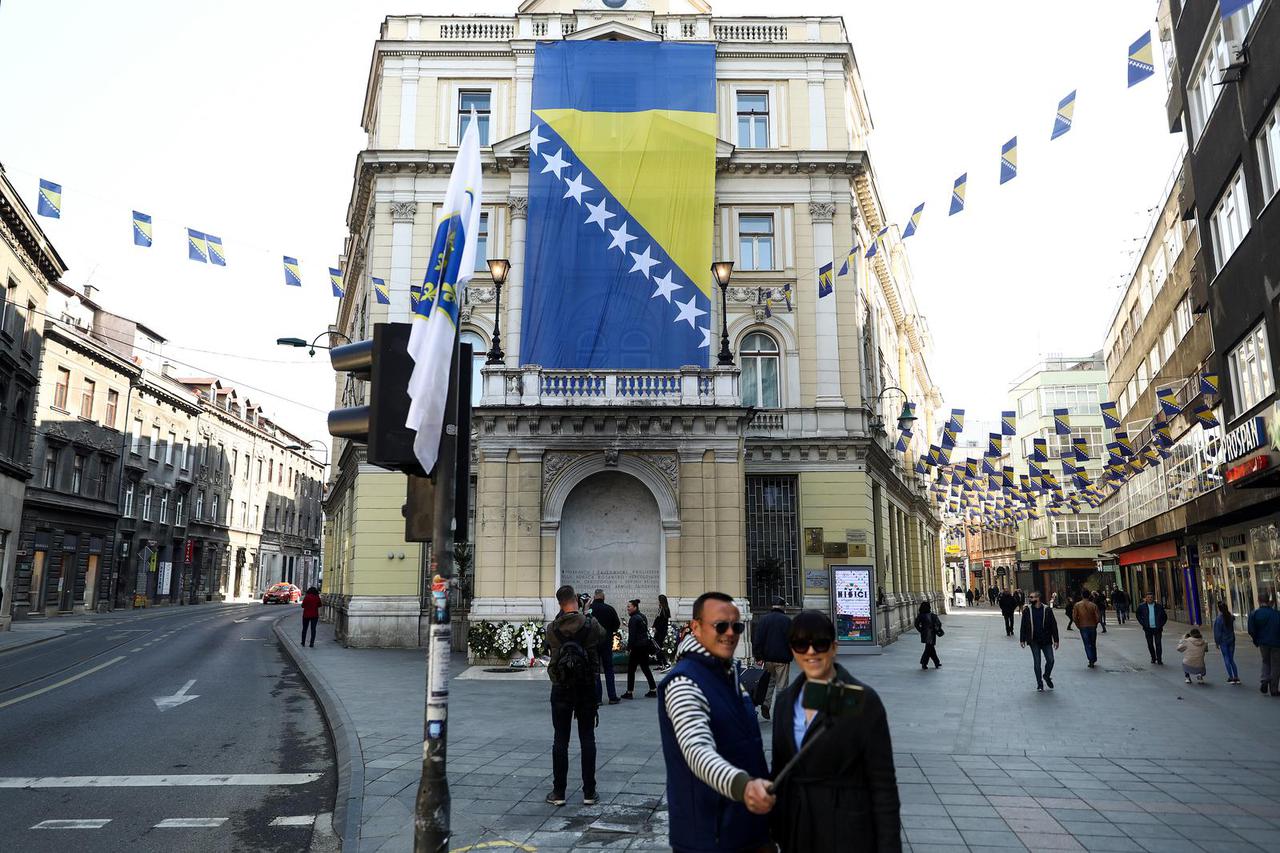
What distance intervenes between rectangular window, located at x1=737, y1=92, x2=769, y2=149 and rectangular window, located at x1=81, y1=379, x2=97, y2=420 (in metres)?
36.1

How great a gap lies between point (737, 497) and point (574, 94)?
1387 cm

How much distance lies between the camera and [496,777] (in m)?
8.75

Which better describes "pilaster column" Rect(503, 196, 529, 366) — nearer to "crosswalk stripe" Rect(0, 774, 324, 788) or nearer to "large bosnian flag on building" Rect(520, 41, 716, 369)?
"large bosnian flag on building" Rect(520, 41, 716, 369)

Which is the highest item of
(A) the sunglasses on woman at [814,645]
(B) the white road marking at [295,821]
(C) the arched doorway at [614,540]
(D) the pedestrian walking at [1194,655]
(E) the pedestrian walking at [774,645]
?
(C) the arched doorway at [614,540]

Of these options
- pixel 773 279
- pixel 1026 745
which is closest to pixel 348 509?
pixel 773 279

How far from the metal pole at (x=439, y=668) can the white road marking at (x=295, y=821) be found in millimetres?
2723

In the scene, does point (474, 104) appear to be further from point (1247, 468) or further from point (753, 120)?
point (1247, 468)

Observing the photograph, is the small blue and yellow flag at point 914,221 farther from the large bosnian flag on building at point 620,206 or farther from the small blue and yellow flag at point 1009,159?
the large bosnian flag on building at point 620,206

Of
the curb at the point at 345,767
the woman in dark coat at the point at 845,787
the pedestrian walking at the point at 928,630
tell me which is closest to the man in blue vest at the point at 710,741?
the woman in dark coat at the point at 845,787

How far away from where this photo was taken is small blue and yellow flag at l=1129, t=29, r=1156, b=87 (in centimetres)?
1135

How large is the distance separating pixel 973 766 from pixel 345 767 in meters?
6.55

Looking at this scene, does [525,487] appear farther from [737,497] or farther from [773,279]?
[773,279]

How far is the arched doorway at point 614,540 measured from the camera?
2022cm

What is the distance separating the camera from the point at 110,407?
159 feet
